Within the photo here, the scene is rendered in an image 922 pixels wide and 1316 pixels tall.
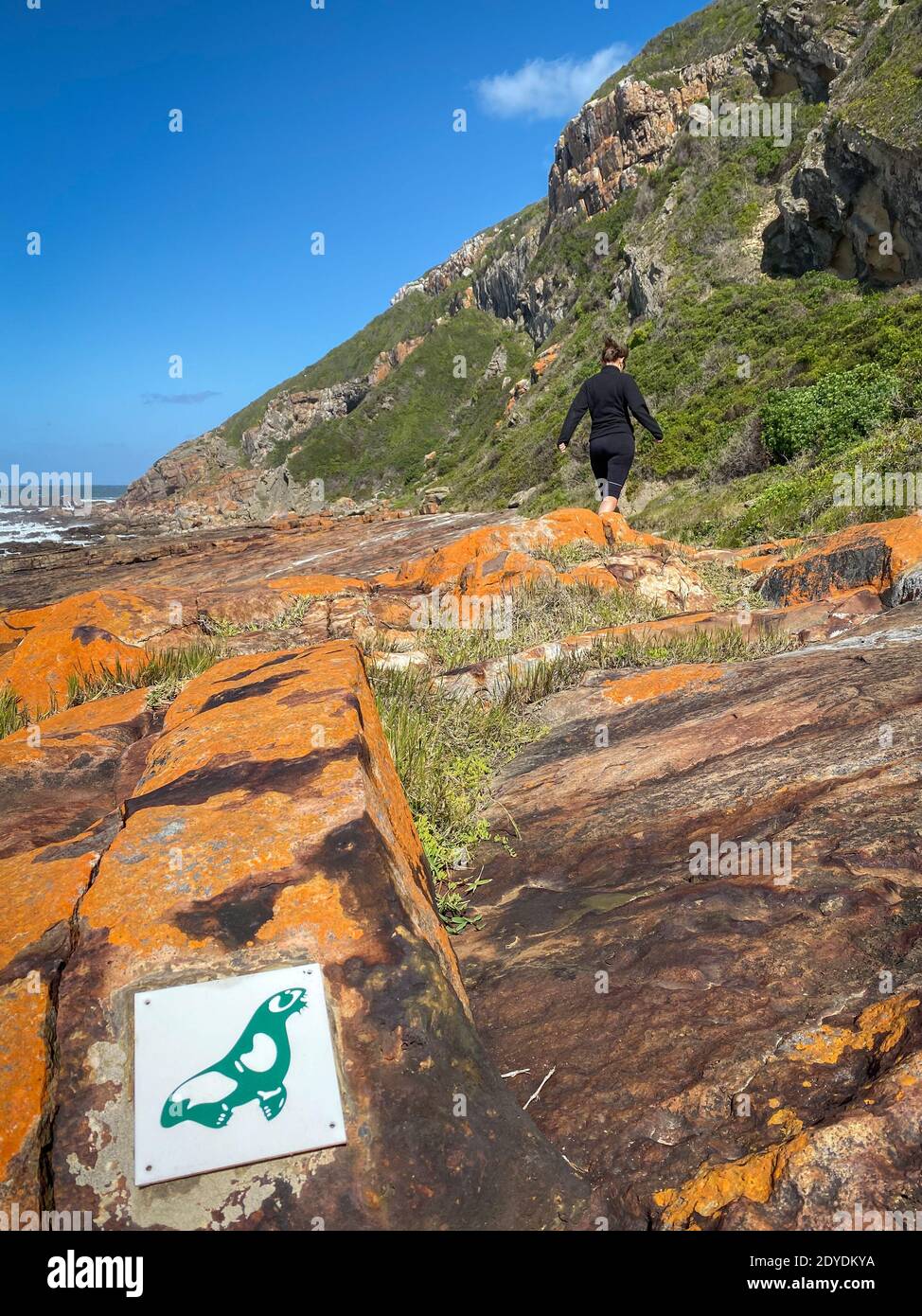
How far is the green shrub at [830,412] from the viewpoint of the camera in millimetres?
13484

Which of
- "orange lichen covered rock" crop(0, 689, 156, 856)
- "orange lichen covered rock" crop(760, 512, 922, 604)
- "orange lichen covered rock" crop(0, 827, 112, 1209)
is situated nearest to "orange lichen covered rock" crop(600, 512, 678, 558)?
"orange lichen covered rock" crop(760, 512, 922, 604)

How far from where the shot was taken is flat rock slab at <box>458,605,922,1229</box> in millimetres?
1702

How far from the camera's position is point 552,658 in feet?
17.7

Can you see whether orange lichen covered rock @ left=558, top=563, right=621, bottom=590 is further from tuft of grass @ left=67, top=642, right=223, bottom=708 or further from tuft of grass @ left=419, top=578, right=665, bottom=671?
tuft of grass @ left=67, top=642, right=223, bottom=708

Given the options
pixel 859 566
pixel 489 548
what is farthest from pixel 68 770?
pixel 859 566

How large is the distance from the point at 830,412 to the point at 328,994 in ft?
49.5

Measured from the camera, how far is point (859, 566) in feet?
20.1

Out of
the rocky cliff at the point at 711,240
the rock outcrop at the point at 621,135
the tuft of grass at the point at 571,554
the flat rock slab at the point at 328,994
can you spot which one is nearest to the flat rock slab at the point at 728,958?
the flat rock slab at the point at 328,994

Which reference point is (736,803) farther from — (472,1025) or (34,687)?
(34,687)

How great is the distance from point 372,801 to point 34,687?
12.7 ft

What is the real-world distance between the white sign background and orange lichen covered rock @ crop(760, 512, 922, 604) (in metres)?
4.91

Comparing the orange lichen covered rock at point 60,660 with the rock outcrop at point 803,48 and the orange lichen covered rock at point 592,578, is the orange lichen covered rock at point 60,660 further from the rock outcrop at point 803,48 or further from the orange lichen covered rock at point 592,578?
the rock outcrop at point 803,48
